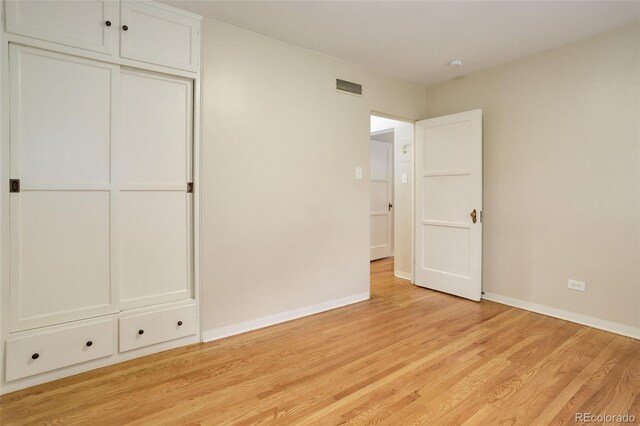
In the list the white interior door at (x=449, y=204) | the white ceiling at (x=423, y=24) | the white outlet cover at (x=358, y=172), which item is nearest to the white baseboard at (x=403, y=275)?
the white interior door at (x=449, y=204)

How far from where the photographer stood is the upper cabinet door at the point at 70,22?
1938 mm

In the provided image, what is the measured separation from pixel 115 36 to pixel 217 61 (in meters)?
0.70

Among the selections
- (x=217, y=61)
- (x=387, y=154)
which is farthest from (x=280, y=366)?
(x=387, y=154)

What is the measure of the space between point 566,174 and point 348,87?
224cm

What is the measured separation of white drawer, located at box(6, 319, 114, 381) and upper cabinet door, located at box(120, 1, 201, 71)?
184cm

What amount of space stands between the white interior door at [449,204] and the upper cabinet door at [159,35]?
2.75 m

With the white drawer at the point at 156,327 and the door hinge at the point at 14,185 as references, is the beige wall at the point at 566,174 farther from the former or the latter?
the door hinge at the point at 14,185

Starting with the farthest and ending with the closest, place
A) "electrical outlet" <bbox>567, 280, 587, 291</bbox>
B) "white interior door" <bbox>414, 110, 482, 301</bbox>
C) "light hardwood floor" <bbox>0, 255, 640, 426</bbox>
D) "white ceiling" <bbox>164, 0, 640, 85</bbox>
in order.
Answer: "white interior door" <bbox>414, 110, 482, 301</bbox>, "electrical outlet" <bbox>567, 280, 587, 291</bbox>, "white ceiling" <bbox>164, 0, 640, 85</bbox>, "light hardwood floor" <bbox>0, 255, 640, 426</bbox>

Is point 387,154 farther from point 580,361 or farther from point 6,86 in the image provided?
point 6,86

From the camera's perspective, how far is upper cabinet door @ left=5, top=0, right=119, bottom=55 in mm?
1938

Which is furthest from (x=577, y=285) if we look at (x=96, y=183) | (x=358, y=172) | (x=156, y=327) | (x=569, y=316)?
(x=96, y=183)

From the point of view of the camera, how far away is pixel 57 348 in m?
2.06

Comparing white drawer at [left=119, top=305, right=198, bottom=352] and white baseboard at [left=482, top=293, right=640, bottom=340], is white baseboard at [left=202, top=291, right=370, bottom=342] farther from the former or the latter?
white baseboard at [left=482, top=293, right=640, bottom=340]

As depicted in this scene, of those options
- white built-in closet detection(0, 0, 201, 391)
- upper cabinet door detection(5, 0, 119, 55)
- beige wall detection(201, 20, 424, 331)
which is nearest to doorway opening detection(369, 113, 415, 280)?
beige wall detection(201, 20, 424, 331)
